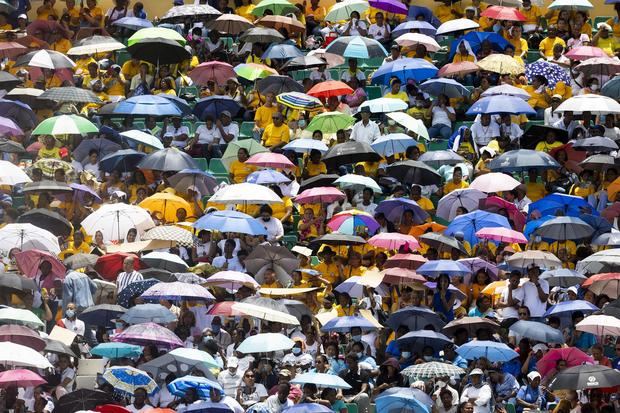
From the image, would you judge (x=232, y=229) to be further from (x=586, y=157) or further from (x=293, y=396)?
(x=586, y=157)

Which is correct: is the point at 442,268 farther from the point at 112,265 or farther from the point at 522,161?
the point at 112,265

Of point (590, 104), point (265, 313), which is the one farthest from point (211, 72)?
point (265, 313)

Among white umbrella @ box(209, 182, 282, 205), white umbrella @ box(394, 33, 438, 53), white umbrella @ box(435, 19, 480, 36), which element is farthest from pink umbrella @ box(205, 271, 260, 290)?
white umbrella @ box(435, 19, 480, 36)

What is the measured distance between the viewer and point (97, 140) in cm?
3162

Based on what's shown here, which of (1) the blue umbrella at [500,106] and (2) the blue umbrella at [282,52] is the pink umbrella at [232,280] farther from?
(2) the blue umbrella at [282,52]

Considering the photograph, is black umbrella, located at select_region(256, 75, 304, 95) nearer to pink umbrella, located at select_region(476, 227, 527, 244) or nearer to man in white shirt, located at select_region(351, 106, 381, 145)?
man in white shirt, located at select_region(351, 106, 381, 145)

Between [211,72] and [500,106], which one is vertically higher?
[500,106]

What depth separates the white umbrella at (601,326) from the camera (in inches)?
1020

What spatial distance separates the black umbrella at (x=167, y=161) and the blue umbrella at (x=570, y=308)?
628 cm

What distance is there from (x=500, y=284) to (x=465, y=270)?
56 cm

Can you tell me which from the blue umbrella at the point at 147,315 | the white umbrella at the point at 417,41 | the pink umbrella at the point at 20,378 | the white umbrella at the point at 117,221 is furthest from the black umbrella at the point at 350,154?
the pink umbrella at the point at 20,378

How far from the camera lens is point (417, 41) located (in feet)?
112

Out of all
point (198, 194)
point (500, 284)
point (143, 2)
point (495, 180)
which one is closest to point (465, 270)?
point (500, 284)

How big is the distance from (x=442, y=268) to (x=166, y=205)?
4.58 metres
